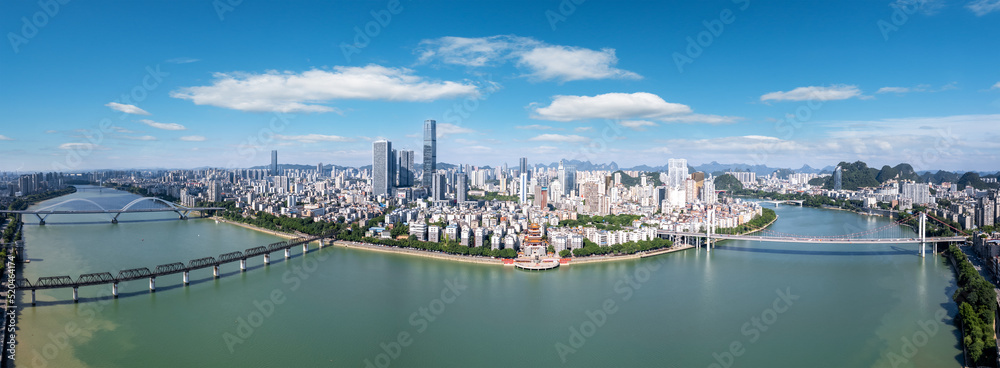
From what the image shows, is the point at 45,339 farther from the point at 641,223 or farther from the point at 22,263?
the point at 641,223

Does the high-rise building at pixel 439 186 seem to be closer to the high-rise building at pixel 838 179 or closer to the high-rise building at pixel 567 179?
the high-rise building at pixel 567 179

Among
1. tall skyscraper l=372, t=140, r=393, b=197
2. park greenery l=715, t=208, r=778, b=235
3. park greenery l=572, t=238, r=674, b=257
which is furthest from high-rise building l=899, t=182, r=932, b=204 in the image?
tall skyscraper l=372, t=140, r=393, b=197

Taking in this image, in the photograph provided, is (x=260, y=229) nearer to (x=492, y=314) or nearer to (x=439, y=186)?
(x=439, y=186)

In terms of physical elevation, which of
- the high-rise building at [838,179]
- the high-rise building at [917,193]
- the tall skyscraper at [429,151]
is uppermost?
the tall skyscraper at [429,151]

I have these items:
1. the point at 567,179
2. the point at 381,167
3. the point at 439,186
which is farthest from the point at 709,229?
the point at 381,167

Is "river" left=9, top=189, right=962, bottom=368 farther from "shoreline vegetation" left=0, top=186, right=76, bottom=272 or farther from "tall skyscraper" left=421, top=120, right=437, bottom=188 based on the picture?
"tall skyscraper" left=421, top=120, right=437, bottom=188

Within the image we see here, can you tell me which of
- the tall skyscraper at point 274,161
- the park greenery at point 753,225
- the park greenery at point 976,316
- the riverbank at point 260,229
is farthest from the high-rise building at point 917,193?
the tall skyscraper at point 274,161
